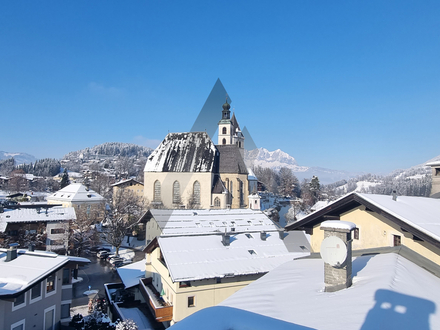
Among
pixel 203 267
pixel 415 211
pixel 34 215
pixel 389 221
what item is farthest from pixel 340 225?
pixel 34 215

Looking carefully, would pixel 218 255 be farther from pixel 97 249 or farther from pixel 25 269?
pixel 97 249

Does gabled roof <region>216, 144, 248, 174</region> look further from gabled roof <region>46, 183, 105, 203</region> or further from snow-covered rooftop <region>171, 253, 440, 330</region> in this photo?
snow-covered rooftop <region>171, 253, 440, 330</region>

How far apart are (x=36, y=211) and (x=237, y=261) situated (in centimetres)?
2907

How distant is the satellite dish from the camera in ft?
16.9

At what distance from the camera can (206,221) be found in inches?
750

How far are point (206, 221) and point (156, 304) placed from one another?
6402mm

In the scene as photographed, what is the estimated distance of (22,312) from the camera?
39.8 feet

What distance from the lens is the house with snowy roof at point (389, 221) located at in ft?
20.6

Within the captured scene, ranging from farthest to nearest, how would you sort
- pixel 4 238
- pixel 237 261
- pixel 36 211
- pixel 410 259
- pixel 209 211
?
pixel 36 211
pixel 4 238
pixel 209 211
pixel 237 261
pixel 410 259

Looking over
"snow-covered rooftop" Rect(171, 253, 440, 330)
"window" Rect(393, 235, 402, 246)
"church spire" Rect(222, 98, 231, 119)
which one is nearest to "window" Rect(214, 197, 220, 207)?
"church spire" Rect(222, 98, 231, 119)

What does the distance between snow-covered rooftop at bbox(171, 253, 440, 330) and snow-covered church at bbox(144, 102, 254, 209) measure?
37.8 metres

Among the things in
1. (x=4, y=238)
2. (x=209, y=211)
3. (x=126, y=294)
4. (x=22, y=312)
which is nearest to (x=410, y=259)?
(x=22, y=312)

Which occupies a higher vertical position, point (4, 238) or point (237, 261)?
point (237, 261)

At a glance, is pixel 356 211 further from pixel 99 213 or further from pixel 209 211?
pixel 99 213
